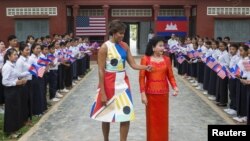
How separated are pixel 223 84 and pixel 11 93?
532cm

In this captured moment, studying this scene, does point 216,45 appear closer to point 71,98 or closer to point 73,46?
point 71,98

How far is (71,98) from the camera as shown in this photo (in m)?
11.7

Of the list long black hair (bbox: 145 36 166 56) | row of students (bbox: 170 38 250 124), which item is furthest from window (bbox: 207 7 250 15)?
long black hair (bbox: 145 36 166 56)

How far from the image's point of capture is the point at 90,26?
23.0 m

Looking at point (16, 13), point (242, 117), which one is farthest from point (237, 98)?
point (16, 13)

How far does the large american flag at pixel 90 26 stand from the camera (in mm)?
22859

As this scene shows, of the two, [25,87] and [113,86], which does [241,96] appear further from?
[25,87]

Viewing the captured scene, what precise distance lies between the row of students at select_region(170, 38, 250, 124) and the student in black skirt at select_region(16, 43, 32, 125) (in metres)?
4.25

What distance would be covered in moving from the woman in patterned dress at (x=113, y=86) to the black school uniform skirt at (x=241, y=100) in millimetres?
3587

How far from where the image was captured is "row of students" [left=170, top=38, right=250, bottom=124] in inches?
346

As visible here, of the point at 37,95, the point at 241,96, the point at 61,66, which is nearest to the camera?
the point at 241,96

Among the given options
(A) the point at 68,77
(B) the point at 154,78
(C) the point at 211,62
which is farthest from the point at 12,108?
(A) the point at 68,77

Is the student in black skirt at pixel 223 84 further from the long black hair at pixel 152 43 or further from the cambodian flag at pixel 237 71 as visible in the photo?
the long black hair at pixel 152 43

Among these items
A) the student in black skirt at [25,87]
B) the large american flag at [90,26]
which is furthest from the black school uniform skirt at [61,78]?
the large american flag at [90,26]
